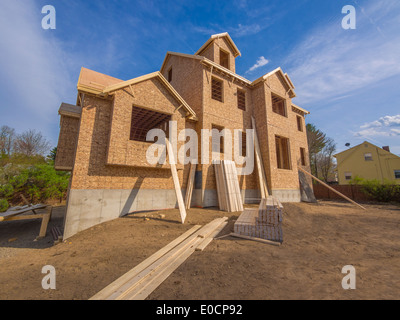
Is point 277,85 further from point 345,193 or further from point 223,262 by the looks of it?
point 223,262

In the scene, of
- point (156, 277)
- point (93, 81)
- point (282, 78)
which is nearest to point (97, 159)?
point (93, 81)

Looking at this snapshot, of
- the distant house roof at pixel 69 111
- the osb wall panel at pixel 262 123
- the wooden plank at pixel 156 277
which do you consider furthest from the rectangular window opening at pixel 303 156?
the distant house roof at pixel 69 111

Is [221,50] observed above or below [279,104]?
above

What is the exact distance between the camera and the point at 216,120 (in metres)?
11.3

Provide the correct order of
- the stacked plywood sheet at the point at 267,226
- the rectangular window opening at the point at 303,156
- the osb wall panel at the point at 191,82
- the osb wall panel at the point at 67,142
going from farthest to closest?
A: the rectangular window opening at the point at 303,156 < the osb wall panel at the point at 191,82 < the osb wall panel at the point at 67,142 < the stacked plywood sheet at the point at 267,226

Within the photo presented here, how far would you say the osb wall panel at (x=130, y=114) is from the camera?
293 inches

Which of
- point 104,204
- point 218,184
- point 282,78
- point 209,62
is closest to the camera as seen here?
point 104,204

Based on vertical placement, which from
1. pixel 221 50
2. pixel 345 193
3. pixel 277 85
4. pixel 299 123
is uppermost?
pixel 221 50

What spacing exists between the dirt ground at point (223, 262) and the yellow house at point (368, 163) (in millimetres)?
27314

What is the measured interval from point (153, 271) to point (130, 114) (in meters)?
6.89

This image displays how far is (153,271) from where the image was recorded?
3.36 m

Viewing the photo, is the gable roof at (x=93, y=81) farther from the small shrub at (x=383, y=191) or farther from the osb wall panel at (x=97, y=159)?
the small shrub at (x=383, y=191)

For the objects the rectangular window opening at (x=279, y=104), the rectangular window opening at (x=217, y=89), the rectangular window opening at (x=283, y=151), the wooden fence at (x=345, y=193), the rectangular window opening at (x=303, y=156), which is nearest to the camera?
the rectangular window opening at (x=217, y=89)
